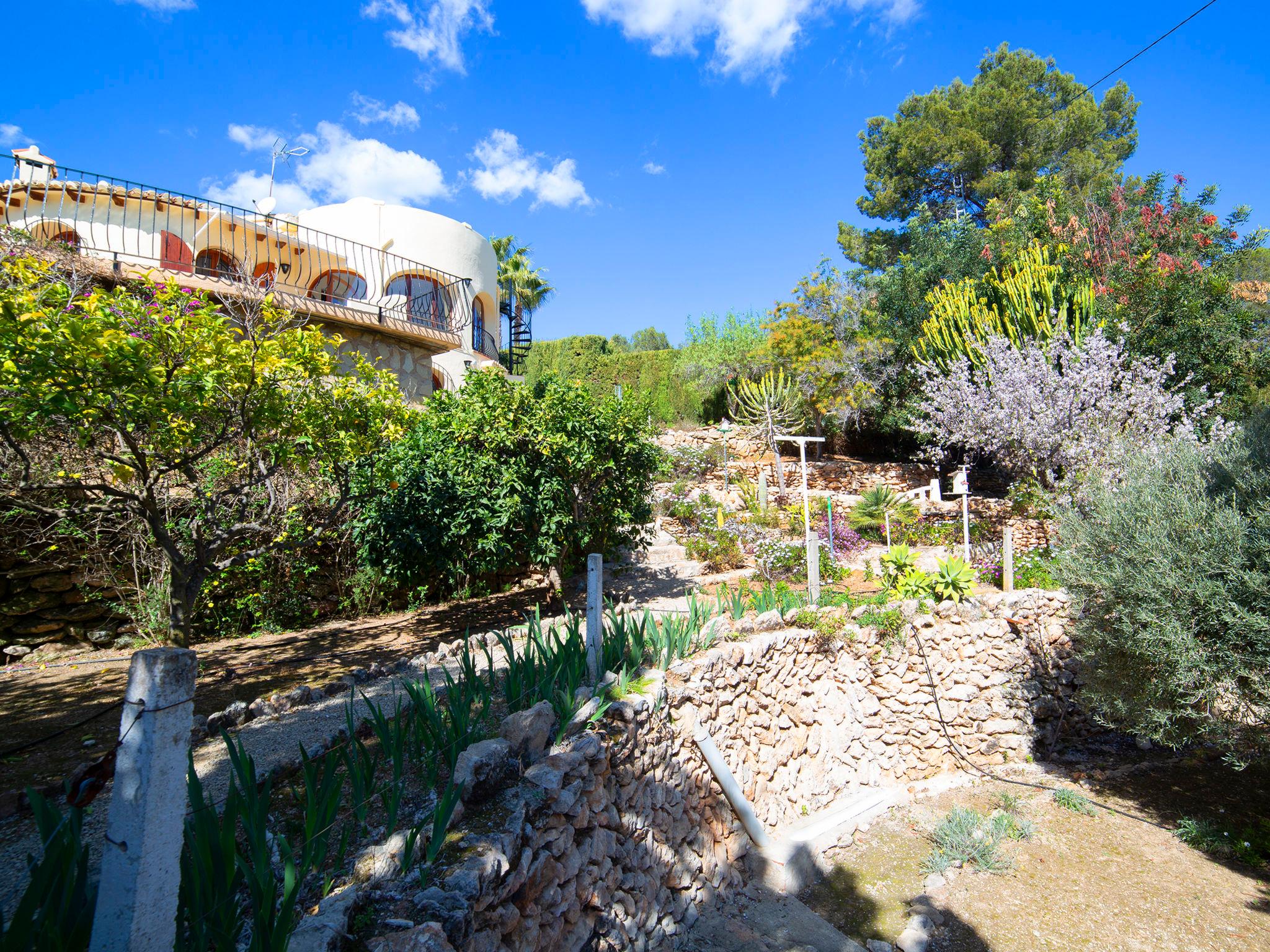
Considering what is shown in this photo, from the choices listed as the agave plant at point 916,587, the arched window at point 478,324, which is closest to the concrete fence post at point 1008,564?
the agave plant at point 916,587

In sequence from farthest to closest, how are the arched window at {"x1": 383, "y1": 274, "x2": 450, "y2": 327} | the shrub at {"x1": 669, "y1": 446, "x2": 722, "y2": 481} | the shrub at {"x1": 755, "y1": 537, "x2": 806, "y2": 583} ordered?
1. the shrub at {"x1": 669, "y1": 446, "x2": 722, "y2": 481}
2. the arched window at {"x1": 383, "y1": 274, "x2": 450, "y2": 327}
3. the shrub at {"x1": 755, "y1": 537, "x2": 806, "y2": 583}

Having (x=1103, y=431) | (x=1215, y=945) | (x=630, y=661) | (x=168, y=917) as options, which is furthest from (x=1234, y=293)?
(x=168, y=917)

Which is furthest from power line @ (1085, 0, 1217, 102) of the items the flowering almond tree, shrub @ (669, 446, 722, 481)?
shrub @ (669, 446, 722, 481)

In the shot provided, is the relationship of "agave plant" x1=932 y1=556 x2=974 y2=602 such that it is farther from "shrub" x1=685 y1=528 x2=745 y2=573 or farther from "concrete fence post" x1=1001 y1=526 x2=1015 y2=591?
"shrub" x1=685 y1=528 x2=745 y2=573

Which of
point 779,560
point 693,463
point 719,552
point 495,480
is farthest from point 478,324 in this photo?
point 495,480

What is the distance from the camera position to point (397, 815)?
258 centimetres

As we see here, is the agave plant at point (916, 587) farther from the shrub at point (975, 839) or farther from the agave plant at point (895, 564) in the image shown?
the shrub at point (975, 839)

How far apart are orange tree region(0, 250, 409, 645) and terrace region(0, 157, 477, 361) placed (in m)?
1.95

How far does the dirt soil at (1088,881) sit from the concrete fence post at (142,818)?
14.8ft

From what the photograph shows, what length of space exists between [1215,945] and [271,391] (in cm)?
727

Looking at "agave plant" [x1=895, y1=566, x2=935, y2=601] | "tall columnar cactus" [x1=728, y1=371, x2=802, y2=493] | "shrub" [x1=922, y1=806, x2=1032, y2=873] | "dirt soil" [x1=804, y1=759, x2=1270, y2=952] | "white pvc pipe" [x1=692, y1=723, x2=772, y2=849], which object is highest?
"tall columnar cactus" [x1=728, y1=371, x2=802, y2=493]

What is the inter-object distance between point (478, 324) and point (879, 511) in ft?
34.7

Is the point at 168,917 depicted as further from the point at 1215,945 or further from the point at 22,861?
the point at 1215,945

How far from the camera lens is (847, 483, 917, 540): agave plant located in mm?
10812
